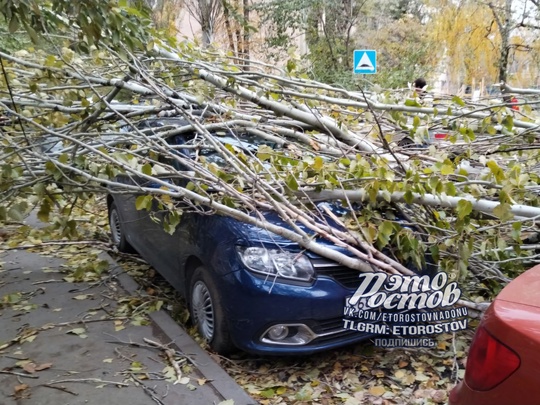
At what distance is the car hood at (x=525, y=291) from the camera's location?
6.15 ft

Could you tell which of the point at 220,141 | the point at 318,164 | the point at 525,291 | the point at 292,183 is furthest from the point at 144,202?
the point at 525,291

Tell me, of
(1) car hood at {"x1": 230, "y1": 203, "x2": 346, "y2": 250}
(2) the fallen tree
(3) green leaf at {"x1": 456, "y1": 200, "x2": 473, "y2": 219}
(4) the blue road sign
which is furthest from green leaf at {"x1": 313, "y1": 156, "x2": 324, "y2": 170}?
(4) the blue road sign

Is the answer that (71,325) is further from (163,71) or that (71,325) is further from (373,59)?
(373,59)

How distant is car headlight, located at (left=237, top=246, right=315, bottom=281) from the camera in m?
3.38

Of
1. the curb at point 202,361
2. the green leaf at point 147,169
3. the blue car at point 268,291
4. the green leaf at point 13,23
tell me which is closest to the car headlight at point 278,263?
the blue car at point 268,291

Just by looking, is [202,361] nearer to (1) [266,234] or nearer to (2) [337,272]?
(1) [266,234]

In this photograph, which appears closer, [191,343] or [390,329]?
[390,329]

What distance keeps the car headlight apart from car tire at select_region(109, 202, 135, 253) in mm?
2835

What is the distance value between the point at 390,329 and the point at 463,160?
165cm

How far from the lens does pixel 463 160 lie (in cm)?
421

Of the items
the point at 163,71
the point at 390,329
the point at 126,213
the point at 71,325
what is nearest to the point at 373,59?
the point at 163,71

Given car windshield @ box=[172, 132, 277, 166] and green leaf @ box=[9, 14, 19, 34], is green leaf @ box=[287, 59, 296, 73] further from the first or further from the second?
green leaf @ box=[9, 14, 19, 34]

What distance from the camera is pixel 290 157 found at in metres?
4.11

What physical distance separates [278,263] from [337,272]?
0.42 meters
